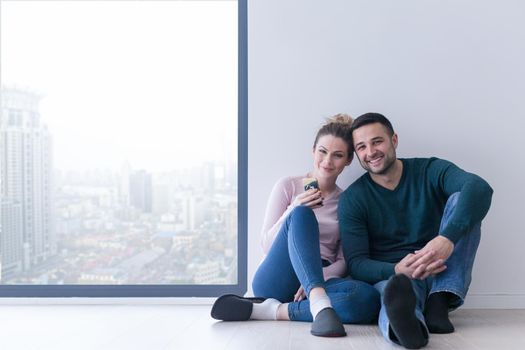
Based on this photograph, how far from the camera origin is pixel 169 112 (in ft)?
11.6

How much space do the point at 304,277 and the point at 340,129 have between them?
0.72 m

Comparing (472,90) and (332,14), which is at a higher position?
(332,14)

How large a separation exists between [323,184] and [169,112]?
988 millimetres

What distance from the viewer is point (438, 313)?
2.46 meters

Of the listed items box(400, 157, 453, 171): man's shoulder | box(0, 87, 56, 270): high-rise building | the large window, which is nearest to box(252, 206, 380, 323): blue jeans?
box(400, 157, 453, 171): man's shoulder

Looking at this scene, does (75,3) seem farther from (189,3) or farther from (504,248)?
(504,248)

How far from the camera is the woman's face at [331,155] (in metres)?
2.87

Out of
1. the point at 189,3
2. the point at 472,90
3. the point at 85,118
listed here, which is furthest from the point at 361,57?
the point at 85,118

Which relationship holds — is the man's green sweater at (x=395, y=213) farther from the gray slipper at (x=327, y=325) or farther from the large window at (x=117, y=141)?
the large window at (x=117, y=141)

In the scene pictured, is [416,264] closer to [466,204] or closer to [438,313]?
[438,313]

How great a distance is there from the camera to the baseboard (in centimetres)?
316

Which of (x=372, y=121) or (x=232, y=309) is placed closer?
(x=232, y=309)

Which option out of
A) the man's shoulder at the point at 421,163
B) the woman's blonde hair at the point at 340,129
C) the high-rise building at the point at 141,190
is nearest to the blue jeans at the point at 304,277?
the woman's blonde hair at the point at 340,129

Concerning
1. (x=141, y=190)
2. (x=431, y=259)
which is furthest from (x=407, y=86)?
(x=141, y=190)
